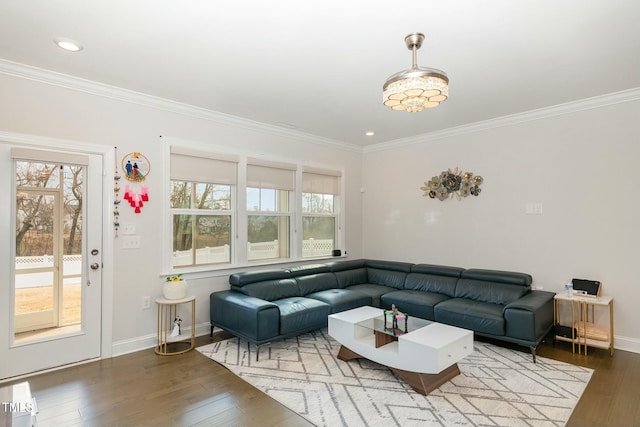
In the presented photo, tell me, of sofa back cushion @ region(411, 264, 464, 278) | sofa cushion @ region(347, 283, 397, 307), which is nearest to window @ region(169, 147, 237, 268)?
sofa cushion @ region(347, 283, 397, 307)

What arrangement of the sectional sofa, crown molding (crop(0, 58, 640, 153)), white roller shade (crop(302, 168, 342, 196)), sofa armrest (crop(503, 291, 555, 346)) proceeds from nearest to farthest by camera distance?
1. crown molding (crop(0, 58, 640, 153))
2. sofa armrest (crop(503, 291, 555, 346))
3. the sectional sofa
4. white roller shade (crop(302, 168, 342, 196))

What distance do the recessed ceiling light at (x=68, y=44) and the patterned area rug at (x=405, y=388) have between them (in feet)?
9.82

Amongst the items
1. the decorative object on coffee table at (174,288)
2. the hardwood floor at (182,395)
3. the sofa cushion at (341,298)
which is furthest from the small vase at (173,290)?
the sofa cushion at (341,298)

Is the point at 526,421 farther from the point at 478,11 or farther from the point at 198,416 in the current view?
the point at 478,11

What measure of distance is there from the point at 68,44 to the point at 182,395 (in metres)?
2.89

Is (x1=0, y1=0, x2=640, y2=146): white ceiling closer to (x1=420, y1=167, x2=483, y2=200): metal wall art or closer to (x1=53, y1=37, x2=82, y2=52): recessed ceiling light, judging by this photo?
(x1=53, y1=37, x2=82, y2=52): recessed ceiling light

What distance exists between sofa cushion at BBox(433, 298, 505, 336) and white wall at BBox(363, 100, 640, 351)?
0.92 m

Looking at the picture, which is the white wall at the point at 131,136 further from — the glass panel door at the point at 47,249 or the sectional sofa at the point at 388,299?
the sectional sofa at the point at 388,299

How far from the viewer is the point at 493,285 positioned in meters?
4.24

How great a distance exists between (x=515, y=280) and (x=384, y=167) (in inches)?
107

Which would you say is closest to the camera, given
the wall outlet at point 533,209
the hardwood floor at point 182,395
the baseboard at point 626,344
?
the hardwood floor at point 182,395

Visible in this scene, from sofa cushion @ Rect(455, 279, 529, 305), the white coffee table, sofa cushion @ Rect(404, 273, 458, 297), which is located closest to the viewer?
the white coffee table

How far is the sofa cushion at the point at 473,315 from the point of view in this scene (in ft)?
11.8

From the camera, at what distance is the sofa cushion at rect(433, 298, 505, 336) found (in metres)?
3.59
